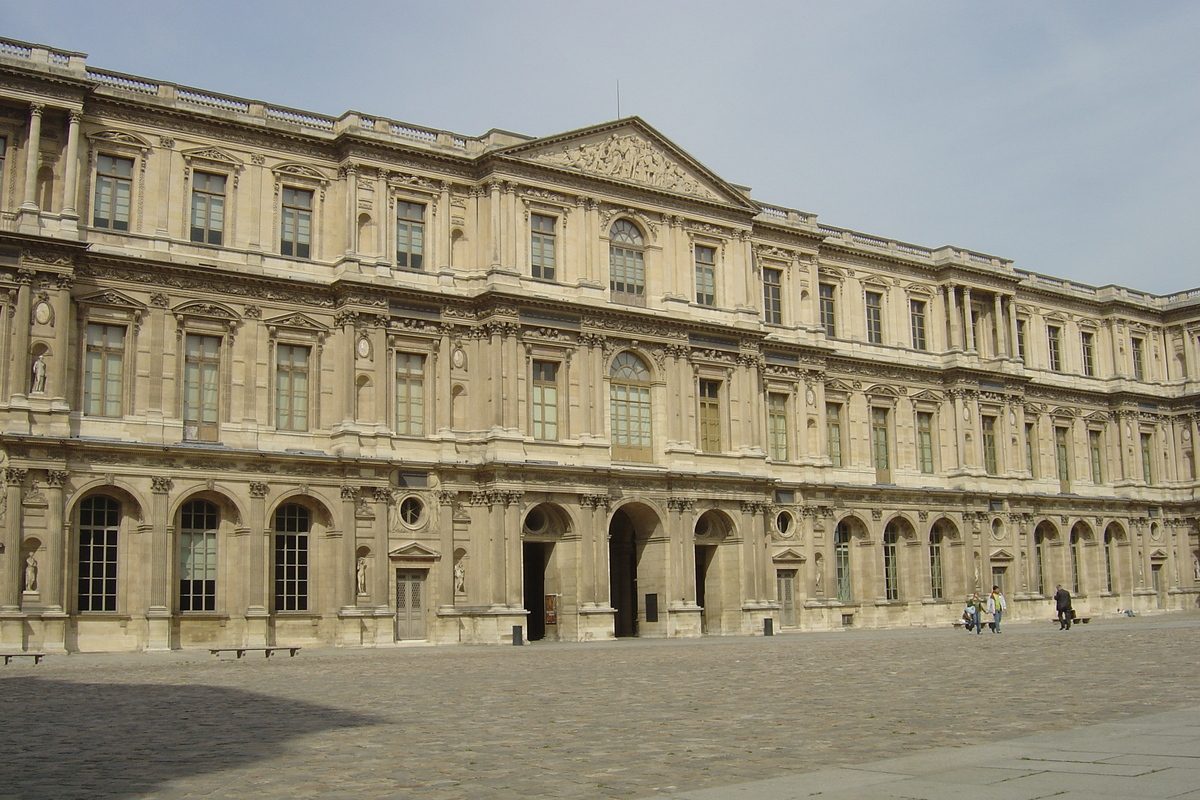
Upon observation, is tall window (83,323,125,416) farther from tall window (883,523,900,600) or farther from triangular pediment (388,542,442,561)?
tall window (883,523,900,600)

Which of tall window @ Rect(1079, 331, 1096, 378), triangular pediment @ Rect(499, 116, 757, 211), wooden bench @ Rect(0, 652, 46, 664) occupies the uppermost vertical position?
triangular pediment @ Rect(499, 116, 757, 211)

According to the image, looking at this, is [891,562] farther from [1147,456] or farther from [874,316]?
[1147,456]

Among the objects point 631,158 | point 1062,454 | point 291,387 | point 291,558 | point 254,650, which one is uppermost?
point 631,158

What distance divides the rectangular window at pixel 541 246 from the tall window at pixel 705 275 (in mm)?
6498

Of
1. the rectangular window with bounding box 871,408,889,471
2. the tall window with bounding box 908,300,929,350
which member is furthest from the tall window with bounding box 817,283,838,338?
the tall window with bounding box 908,300,929,350

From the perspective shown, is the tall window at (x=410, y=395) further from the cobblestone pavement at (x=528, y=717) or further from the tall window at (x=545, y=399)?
the cobblestone pavement at (x=528, y=717)

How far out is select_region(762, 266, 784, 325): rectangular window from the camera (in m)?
49.8

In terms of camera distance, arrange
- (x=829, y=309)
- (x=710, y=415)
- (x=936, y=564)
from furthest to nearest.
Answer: (x=936, y=564)
(x=829, y=309)
(x=710, y=415)

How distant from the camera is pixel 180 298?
36.6m

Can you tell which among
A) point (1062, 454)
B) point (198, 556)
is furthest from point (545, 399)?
point (1062, 454)

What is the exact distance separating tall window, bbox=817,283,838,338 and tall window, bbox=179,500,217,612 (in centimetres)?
2757

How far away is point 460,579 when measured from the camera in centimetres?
3959

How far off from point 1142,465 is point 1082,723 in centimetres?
5696

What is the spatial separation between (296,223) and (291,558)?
421 inches
